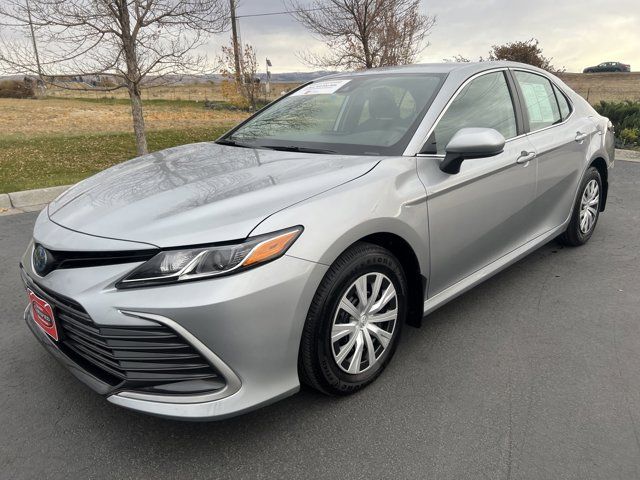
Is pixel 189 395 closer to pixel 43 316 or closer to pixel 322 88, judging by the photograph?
pixel 43 316

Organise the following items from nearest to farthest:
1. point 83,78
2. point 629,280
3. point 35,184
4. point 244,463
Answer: point 244,463 < point 629,280 < point 35,184 < point 83,78

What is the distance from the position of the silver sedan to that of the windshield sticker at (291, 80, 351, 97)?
3 centimetres

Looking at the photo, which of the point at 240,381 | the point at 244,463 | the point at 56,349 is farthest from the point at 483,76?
the point at 56,349

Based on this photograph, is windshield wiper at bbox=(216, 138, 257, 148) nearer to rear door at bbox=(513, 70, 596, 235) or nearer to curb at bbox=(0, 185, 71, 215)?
rear door at bbox=(513, 70, 596, 235)

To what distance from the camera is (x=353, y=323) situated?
2.31 meters

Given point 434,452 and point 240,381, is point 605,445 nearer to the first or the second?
point 434,452

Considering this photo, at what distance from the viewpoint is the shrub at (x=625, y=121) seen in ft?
32.7

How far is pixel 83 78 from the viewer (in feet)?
27.6

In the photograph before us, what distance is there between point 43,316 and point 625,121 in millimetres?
11514

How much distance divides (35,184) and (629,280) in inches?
283

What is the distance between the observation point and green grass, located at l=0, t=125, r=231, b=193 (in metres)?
7.61

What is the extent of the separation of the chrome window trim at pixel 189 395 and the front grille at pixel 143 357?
2 cm

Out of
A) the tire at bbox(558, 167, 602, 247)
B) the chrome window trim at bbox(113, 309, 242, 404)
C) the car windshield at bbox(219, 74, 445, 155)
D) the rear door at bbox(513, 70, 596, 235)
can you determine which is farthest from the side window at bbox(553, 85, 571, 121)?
the chrome window trim at bbox(113, 309, 242, 404)

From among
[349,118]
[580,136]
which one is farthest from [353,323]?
[580,136]
